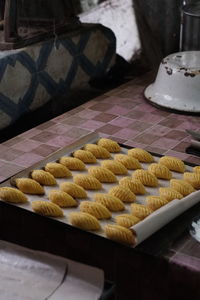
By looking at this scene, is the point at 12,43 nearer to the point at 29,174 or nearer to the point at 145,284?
the point at 29,174

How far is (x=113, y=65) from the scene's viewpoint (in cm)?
271

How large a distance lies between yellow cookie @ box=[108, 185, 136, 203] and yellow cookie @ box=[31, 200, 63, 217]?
0.51 feet

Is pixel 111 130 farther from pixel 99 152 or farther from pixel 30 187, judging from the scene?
pixel 30 187

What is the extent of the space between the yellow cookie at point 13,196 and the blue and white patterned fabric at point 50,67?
0.69 meters

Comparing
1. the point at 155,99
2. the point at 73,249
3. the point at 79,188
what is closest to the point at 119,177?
the point at 79,188

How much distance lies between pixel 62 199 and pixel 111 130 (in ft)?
2.05

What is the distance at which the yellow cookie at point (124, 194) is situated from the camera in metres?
1.43

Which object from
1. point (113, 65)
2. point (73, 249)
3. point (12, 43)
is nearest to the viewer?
point (73, 249)

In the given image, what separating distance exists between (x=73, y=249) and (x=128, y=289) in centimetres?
16

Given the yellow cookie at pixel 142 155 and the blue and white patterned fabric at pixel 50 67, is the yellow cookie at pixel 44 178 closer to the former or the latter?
the yellow cookie at pixel 142 155

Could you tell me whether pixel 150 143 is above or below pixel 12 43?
below

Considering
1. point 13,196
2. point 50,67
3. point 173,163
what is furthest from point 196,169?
point 50,67

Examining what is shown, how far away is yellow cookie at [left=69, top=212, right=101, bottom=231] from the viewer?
1300 millimetres

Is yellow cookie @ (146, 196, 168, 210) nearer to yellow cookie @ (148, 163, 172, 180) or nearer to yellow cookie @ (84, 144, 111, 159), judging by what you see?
yellow cookie @ (148, 163, 172, 180)
